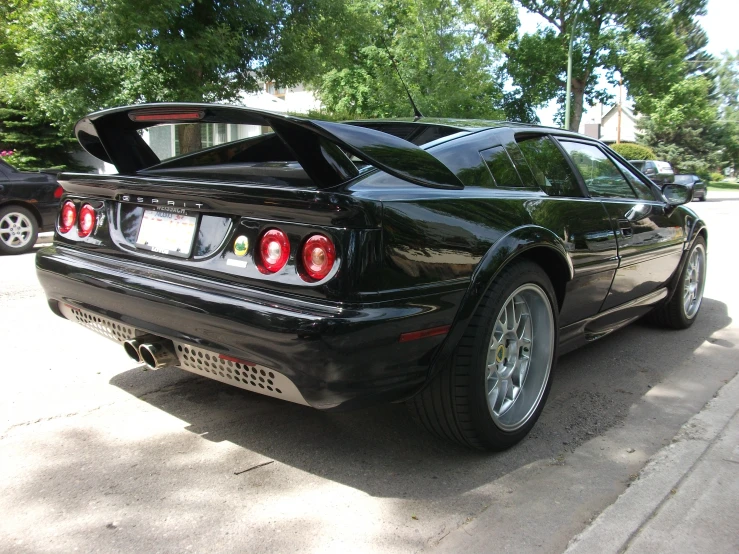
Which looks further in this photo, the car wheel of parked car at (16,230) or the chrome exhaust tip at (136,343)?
the car wheel of parked car at (16,230)

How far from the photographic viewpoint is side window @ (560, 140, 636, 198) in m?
4.03

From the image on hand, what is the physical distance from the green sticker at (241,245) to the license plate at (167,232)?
0.26 meters

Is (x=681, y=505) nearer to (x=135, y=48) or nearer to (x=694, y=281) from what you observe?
(x=694, y=281)

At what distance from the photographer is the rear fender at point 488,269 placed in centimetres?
265

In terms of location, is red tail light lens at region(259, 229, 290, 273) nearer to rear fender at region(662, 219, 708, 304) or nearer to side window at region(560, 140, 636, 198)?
side window at region(560, 140, 636, 198)

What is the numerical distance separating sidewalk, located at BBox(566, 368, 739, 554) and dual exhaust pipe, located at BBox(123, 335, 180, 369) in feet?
5.56

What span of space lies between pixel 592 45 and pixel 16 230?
85.1ft

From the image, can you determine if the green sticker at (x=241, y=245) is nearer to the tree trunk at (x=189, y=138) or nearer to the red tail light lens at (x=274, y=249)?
the red tail light lens at (x=274, y=249)

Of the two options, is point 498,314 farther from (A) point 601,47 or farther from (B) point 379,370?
(A) point 601,47

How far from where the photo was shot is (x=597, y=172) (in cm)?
422

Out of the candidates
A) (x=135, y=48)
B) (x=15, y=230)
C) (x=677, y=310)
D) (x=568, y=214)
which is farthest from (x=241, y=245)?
(x=135, y=48)

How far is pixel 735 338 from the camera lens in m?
5.29

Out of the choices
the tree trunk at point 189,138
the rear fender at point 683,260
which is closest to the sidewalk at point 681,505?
the rear fender at point 683,260

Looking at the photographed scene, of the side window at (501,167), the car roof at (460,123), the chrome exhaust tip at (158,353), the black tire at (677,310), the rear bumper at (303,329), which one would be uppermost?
the car roof at (460,123)
